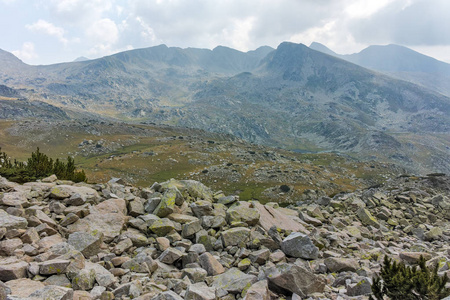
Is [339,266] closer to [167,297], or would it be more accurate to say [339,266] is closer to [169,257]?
[169,257]

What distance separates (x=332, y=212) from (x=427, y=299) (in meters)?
17.6

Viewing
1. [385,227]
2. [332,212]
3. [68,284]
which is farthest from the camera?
[332,212]

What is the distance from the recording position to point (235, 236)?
1349 cm

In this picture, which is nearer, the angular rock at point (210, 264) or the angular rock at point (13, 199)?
the angular rock at point (210, 264)

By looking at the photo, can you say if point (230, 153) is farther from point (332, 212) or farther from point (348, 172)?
point (332, 212)

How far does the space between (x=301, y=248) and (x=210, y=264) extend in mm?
4955

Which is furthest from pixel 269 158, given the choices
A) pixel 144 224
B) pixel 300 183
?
pixel 144 224

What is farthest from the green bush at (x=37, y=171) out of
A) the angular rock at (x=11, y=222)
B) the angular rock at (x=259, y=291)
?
the angular rock at (x=259, y=291)

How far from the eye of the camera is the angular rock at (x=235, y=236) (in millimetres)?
13352

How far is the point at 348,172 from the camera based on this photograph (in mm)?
152375

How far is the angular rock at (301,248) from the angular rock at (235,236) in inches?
84.3

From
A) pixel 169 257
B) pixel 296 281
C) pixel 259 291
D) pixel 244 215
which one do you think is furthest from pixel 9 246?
pixel 244 215

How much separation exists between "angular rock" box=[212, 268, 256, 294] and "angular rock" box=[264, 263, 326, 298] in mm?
851

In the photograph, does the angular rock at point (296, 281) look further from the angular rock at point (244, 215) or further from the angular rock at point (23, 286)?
the angular rock at point (23, 286)
